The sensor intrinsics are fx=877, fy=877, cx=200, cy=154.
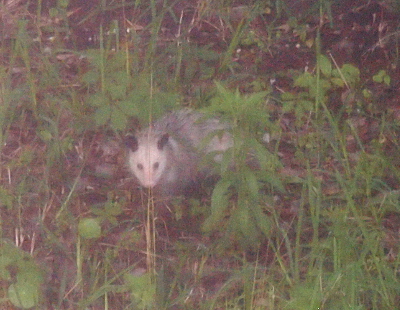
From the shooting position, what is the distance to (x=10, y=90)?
15.6ft

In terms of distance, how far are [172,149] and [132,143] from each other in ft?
1.00

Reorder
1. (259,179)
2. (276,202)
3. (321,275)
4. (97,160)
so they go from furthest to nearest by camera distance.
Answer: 1. (97,160)
2. (276,202)
3. (259,179)
4. (321,275)

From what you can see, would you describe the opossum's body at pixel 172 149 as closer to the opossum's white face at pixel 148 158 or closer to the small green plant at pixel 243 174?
the opossum's white face at pixel 148 158

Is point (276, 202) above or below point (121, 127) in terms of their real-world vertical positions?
below

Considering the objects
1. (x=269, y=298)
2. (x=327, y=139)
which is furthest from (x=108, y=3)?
(x=269, y=298)

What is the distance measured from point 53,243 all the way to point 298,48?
6.53 feet

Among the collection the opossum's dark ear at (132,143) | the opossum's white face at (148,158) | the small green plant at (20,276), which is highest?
the opossum's dark ear at (132,143)

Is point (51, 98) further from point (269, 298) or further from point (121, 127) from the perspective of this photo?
point (269, 298)

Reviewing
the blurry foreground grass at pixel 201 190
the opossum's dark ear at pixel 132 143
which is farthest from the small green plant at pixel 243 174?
the opossum's dark ear at pixel 132 143

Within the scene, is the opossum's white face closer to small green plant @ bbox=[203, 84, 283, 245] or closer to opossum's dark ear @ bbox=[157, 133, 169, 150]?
opossum's dark ear @ bbox=[157, 133, 169, 150]

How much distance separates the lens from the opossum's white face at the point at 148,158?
455 centimetres

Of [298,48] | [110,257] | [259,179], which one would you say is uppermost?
[298,48]

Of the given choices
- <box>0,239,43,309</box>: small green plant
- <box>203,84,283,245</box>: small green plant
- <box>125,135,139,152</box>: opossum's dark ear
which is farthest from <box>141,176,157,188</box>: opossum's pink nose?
<box>0,239,43,309</box>: small green plant

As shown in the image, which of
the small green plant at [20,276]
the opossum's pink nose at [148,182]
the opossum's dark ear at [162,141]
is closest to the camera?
the small green plant at [20,276]
